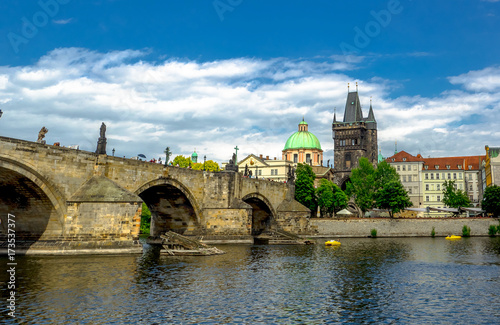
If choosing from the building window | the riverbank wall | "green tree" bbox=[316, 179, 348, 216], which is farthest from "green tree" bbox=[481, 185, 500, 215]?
the building window

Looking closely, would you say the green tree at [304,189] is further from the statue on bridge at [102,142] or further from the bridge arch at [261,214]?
the statue on bridge at [102,142]

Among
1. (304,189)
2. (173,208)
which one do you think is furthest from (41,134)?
(304,189)

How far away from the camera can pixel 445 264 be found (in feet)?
101

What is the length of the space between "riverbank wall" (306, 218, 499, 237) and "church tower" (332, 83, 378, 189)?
45.7m

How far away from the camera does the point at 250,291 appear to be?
66.6ft

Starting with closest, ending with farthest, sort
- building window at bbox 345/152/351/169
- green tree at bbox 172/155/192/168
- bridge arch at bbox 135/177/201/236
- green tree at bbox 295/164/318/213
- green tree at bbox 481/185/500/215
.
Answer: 1. bridge arch at bbox 135/177/201/236
2. green tree at bbox 481/185/500/215
3. green tree at bbox 295/164/318/213
4. green tree at bbox 172/155/192/168
5. building window at bbox 345/152/351/169

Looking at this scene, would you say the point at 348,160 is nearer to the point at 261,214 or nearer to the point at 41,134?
the point at 261,214

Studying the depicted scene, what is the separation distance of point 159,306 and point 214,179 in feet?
102

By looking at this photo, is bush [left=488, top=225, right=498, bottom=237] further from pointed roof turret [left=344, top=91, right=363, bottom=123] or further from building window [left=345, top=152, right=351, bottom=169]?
pointed roof turret [left=344, top=91, right=363, bottom=123]

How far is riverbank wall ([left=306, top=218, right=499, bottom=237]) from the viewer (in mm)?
63438

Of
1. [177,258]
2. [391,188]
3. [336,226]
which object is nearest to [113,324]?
[177,258]

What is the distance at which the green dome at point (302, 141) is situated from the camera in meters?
119

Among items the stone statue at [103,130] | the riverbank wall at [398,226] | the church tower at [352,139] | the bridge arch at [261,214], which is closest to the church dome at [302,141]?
the church tower at [352,139]

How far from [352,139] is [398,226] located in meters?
52.5
